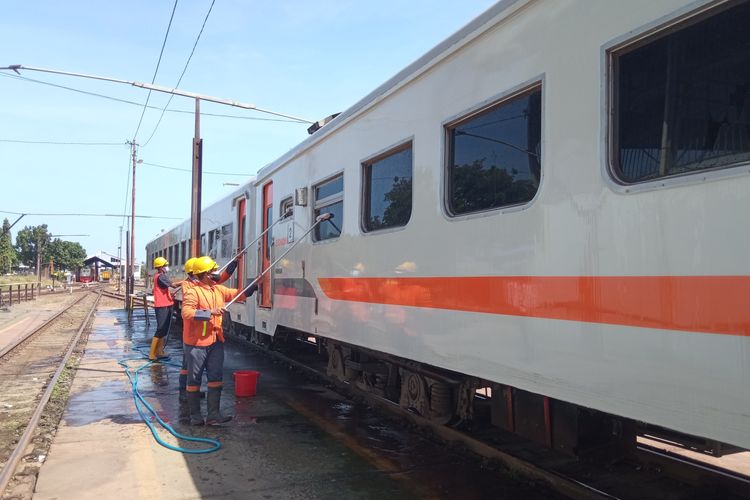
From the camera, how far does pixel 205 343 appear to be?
20.4ft

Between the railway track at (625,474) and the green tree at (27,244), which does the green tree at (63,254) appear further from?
the railway track at (625,474)

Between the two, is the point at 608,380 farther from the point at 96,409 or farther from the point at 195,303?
the point at 96,409

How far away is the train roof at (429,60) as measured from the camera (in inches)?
139

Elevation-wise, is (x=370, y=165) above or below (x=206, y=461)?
above

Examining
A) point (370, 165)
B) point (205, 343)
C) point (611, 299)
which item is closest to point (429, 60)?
point (370, 165)

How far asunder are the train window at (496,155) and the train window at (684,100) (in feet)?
1.91

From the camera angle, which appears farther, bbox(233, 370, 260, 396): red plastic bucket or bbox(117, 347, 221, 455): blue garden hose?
bbox(233, 370, 260, 396): red plastic bucket

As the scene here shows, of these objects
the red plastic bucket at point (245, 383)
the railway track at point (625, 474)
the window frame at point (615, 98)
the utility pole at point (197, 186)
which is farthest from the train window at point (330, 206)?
the utility pole at point (197, 186)

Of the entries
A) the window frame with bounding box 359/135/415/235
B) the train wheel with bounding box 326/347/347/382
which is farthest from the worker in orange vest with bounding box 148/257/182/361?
the window frame with bounding box 359/135/415/235

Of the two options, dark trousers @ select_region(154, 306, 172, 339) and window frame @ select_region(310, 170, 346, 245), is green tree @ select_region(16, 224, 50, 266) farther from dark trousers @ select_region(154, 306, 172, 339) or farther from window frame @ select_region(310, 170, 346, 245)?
window frame @ select_region(310, 170, 346, 245)

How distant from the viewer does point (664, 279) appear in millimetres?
2443

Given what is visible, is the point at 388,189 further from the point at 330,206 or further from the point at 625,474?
the point at 625,474

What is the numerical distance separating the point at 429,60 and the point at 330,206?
219cm

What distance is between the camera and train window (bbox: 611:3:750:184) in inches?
91.1
